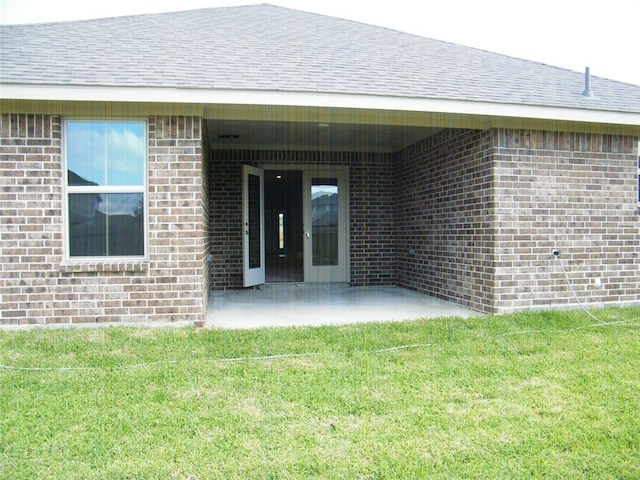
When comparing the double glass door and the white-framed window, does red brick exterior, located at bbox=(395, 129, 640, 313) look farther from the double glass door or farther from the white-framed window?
the white-framed window

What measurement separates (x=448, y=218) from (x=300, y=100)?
10.9 ft

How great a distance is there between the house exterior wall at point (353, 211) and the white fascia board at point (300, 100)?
3.93m

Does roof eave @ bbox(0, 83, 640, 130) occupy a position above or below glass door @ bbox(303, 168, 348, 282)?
above

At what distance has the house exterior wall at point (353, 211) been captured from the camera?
9531 millimetres

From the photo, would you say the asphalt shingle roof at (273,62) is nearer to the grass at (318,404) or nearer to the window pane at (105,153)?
the window pane at (105,153)

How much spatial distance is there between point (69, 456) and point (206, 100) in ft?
13.1

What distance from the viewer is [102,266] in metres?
5.69

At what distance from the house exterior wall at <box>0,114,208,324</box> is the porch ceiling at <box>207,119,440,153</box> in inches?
66.8

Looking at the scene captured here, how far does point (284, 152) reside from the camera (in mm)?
9758

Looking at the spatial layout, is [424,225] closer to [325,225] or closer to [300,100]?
[325,225]

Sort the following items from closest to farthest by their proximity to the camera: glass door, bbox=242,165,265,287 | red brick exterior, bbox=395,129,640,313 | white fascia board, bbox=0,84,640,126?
white fascia board, bbox=0,84,640,126 → red brick exterior, bbox=395,129,640,313 → glass door, bbox=242,165,265,287

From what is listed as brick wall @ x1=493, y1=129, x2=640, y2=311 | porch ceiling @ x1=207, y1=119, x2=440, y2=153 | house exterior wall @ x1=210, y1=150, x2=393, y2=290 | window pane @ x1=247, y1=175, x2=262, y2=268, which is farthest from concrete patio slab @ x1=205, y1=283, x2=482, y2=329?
porch ceiling @ x1=207, y1=119, x2=440, y2=153

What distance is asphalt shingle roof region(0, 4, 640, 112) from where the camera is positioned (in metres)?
5.76

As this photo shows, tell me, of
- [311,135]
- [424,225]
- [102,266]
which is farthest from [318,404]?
[311,135]
